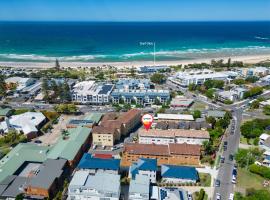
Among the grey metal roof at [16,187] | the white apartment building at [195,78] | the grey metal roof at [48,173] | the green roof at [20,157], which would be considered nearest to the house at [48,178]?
the grey metal roof at [48,173]

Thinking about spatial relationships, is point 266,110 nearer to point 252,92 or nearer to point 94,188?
point 252,92

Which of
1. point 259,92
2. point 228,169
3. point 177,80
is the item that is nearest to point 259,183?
point 228,169

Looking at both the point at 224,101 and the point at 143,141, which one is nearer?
the point at 143,141

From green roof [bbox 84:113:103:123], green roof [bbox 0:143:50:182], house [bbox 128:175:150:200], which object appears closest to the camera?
house [bbox 128:175:150:200]

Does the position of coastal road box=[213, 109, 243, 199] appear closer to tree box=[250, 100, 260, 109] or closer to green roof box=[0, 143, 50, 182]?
tree box=[250, 100, 260, 109]

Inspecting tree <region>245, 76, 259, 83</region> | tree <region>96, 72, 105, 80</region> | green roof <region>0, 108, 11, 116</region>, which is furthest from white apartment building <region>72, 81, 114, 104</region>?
tree <region>245, 76, 259, 83</region>

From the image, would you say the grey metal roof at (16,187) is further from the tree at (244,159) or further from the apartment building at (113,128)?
the tree at (244,159)

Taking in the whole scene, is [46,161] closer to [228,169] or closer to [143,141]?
[143,141]
